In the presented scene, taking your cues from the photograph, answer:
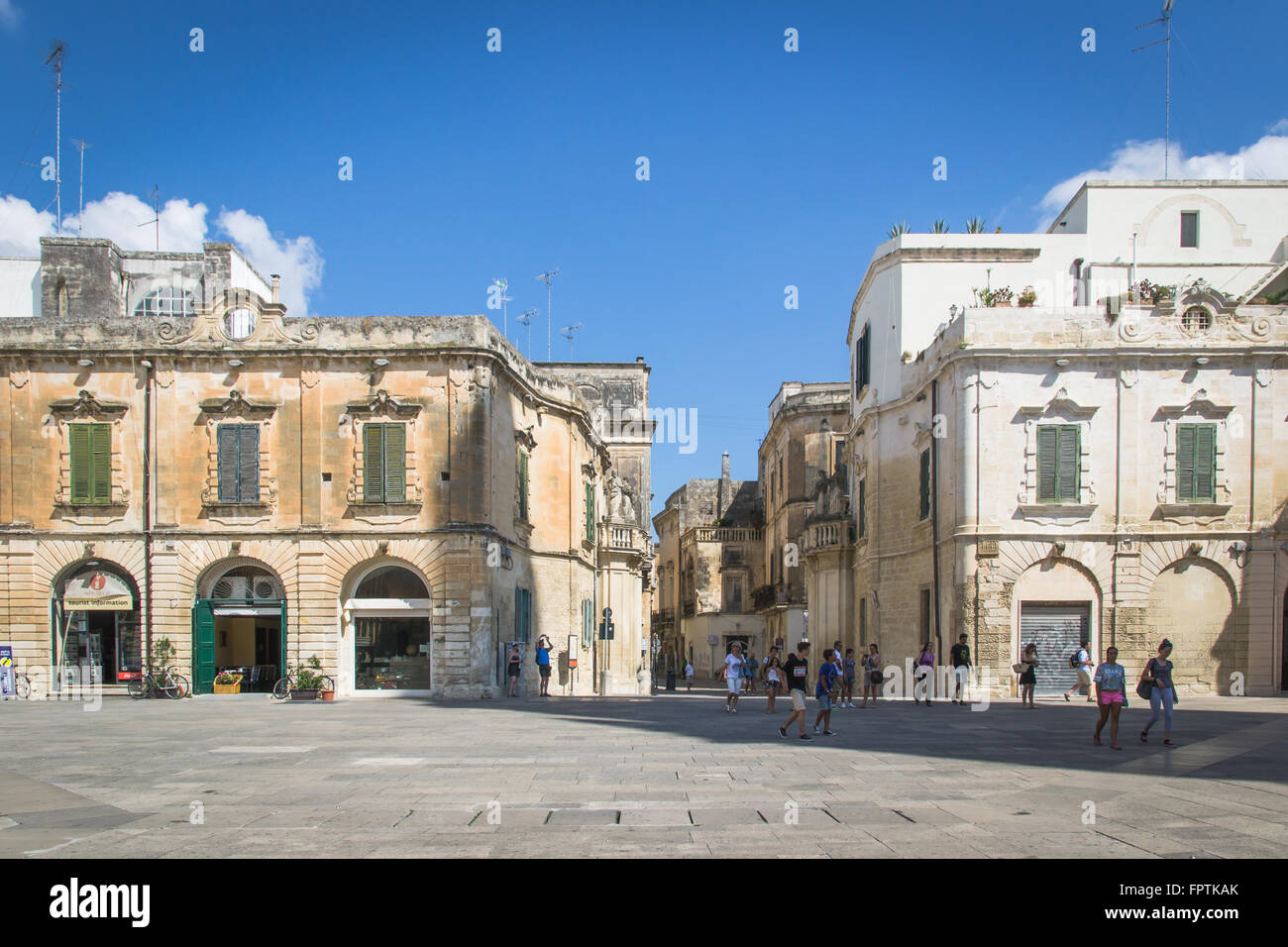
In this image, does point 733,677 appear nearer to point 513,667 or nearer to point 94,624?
point 513,667

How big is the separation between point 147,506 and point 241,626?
4178 mm

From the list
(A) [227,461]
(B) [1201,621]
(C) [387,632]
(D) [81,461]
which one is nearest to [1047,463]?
(B) [1201,621]

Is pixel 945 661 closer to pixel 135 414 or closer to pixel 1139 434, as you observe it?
pixel 1139 434

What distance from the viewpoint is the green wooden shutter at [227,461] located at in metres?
30.8

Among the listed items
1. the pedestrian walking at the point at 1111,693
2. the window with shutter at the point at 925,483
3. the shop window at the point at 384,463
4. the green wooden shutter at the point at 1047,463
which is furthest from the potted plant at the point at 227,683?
the pedestrian walking at the point at 1111,693

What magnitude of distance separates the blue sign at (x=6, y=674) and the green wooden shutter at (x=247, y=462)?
24.6 feet

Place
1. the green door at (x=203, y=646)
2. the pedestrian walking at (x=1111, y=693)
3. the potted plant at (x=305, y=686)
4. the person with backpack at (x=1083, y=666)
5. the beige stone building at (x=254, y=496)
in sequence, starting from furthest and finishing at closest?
the green door at (x=203, y=646) < the beige stone building at (x=254, y=496) < the potted plant at (x=305, y=686) < the person with backpack at (x=1083, y=666) < the pedestrian walking at (x=1111, y=693)

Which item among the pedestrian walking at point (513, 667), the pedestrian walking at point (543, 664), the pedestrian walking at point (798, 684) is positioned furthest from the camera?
the pedestrian walking at point (543, 664)

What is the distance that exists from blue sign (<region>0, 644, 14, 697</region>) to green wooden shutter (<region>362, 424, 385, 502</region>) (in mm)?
10561

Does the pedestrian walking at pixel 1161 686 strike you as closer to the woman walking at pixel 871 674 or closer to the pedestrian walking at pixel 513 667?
the woman walking at pixel 871 674

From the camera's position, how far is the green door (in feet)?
101

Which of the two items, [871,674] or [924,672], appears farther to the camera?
[871,674]

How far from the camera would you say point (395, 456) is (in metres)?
30.7
